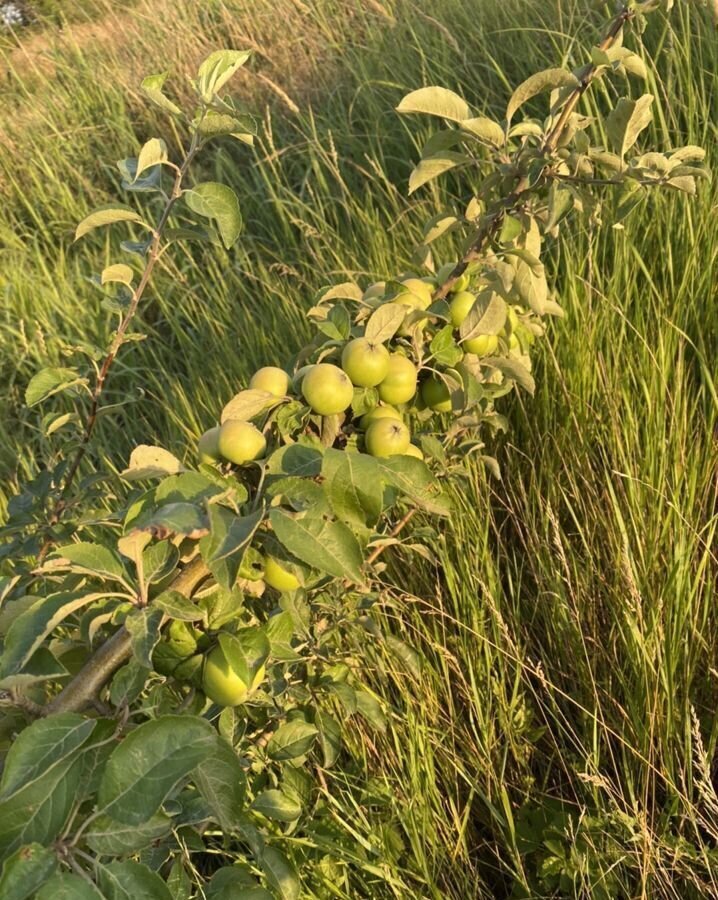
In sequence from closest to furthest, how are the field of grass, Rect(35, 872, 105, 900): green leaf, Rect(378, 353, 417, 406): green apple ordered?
Rect(35, 872, 105, 900): green leaf → Rect(378, 353, 417, 406): green apple → the field of grass

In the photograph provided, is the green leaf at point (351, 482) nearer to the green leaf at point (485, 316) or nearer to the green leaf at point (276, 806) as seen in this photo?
the green leaf at point (485, 316)

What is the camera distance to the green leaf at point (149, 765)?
22.9 inches

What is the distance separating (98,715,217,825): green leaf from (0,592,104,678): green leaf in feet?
0.36

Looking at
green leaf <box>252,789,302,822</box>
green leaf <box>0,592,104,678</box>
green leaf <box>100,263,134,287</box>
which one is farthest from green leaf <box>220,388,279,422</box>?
green leaf <box>252,789,302,822</box>

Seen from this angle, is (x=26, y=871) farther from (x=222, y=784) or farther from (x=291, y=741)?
(x=291, y=741)

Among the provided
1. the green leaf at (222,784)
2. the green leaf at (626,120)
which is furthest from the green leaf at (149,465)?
the green leaf at (626,120)

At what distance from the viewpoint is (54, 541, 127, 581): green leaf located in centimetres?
69

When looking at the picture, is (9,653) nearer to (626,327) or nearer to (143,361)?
(626,327)

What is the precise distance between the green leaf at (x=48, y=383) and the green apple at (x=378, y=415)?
0.40 m

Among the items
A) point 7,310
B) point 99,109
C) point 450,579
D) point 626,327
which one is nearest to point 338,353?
point 450,579

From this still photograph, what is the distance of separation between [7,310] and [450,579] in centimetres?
178

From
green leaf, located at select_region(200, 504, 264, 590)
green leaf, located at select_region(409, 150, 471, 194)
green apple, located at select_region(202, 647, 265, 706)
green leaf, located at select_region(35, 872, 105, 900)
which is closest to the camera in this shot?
green leaf, located at select_region(35, 872, 105, 900)

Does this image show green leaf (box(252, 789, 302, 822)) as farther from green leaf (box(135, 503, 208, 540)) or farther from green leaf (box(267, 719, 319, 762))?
green leaf (box(135, 503, 208, 540))

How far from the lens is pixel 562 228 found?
1.79 meters
